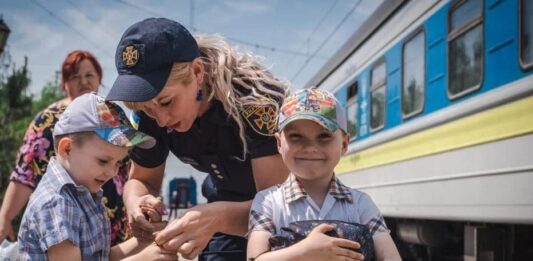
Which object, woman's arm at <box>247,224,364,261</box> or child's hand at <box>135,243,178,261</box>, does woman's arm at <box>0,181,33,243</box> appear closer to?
child's hand at <box>135,243,178,261</box>

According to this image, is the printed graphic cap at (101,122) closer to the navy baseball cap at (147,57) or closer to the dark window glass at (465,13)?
the navy baseball cap at (147,57)

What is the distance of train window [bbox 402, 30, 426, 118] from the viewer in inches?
245

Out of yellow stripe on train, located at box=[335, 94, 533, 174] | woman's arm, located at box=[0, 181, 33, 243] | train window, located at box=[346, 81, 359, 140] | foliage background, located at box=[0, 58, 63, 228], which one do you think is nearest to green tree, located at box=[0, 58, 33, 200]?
foliage background, located at box=[0, 58, 63, 228]

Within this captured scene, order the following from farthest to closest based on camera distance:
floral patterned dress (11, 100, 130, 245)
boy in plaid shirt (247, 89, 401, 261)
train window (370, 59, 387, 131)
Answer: train window (370, 59, 387, 131)
floral patterned dress (11, 100, 130, 245)
boy in plaid shirt (247, 89, 401, 261)

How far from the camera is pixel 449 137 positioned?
5398 mm

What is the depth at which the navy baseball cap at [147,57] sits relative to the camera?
219 centimetres

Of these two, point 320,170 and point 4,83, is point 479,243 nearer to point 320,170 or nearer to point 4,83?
point 320,170

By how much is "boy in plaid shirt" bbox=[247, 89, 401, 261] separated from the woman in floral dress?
1516 millimetres

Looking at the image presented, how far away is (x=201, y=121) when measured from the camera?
8.24 feet

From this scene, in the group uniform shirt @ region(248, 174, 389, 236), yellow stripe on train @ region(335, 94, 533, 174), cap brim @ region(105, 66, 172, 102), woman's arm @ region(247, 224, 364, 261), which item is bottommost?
woman's arm @ region(247, 224, 364, 261)

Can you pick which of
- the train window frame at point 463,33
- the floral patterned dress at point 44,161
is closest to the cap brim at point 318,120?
the floral patterned dress at point 44,161

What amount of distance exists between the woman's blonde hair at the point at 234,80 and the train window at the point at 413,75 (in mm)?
3864

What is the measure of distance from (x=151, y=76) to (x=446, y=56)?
396cm

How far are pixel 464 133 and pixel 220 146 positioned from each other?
3.05 metres
